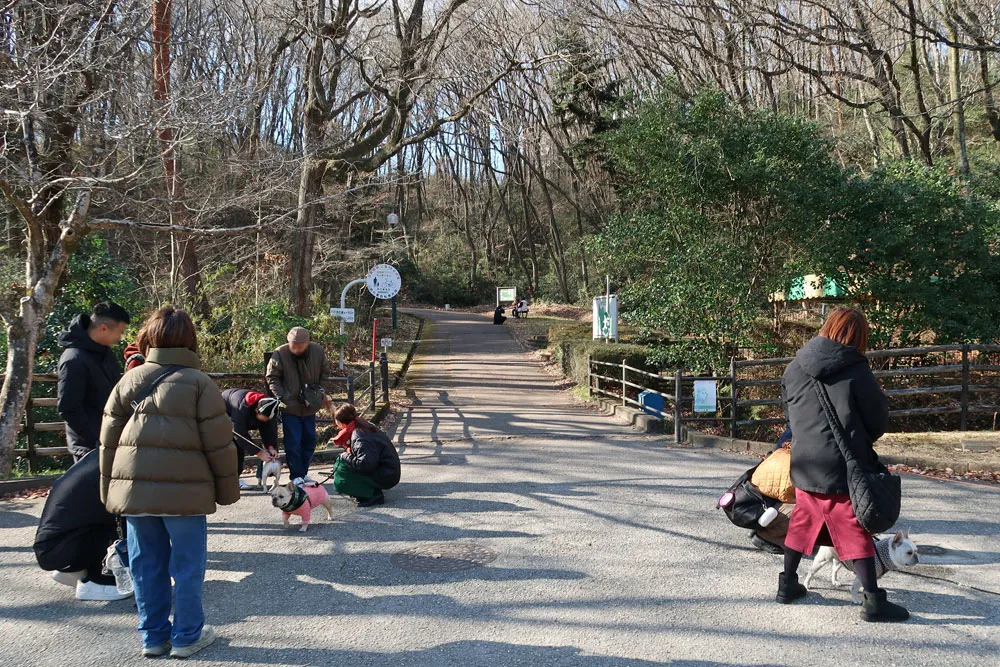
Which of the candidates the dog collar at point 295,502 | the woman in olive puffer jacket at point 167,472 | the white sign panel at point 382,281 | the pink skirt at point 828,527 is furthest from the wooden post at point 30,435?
the white sign panel at point 382,281

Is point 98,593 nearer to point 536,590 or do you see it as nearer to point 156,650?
point 156,650

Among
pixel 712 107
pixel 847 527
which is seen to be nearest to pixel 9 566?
pixel 847 527

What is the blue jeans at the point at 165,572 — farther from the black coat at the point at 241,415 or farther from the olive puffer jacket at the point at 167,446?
the black coat at the point at 241,415

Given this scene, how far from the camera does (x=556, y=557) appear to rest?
18.2 ft

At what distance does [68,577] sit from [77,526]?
1.50 ft

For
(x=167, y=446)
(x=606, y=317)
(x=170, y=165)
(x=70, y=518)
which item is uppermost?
(x=170, y=165)

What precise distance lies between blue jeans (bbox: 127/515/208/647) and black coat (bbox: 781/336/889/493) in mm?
3406

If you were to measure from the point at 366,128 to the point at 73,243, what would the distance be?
12.2 meters

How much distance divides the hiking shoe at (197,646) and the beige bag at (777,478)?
359 centimetres

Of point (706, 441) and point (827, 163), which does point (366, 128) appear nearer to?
point (827, 163)

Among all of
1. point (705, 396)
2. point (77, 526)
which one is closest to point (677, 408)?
point (705, 396)

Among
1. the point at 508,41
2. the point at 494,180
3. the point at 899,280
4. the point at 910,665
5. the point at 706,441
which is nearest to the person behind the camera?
the point at 910,665

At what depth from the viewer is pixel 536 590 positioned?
487cm

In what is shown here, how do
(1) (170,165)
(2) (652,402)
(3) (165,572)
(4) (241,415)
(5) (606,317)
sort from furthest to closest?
(5) (606,317)
(1) (170,165)
(2) (652,402)
(4) (241,415)
(3) (165,572)
